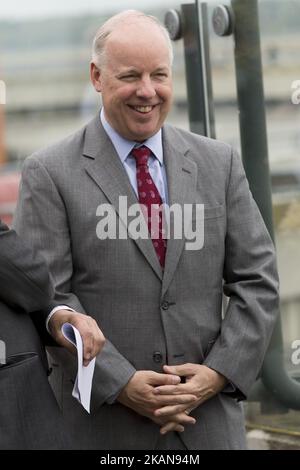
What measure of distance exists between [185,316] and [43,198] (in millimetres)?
519

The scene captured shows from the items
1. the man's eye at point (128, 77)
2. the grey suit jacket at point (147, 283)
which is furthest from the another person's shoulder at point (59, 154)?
the man's eye at point (128, 77)

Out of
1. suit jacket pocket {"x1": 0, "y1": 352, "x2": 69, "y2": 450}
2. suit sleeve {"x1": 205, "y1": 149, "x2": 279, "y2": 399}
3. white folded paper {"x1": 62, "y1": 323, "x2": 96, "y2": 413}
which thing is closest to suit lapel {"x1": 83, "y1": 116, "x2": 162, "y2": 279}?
suit sleeve {"x1": 205, "y1": 149, "x2": 279, "y2": 399}

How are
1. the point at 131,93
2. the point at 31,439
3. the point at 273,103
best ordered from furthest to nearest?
the point at 273,103 < the point at 131,93 < the point at 31,439

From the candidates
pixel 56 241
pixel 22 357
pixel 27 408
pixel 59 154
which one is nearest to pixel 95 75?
pixel 59 154

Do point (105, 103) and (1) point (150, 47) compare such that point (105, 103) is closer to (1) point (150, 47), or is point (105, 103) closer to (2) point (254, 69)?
(1) point (150, 47)

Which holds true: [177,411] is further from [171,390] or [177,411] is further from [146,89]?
[146,89]

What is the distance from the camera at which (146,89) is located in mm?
3119

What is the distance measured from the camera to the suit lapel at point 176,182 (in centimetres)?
319

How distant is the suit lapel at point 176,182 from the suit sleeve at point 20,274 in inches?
15.5

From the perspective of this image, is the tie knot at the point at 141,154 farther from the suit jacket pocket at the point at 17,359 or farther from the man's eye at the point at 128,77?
the suit jacket pocket at the point at 17,359

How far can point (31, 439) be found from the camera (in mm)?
2943

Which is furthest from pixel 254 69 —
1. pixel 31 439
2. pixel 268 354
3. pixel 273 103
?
pixel 31 439

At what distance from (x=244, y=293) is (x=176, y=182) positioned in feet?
1.21

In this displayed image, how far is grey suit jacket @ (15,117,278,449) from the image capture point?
3.18m
